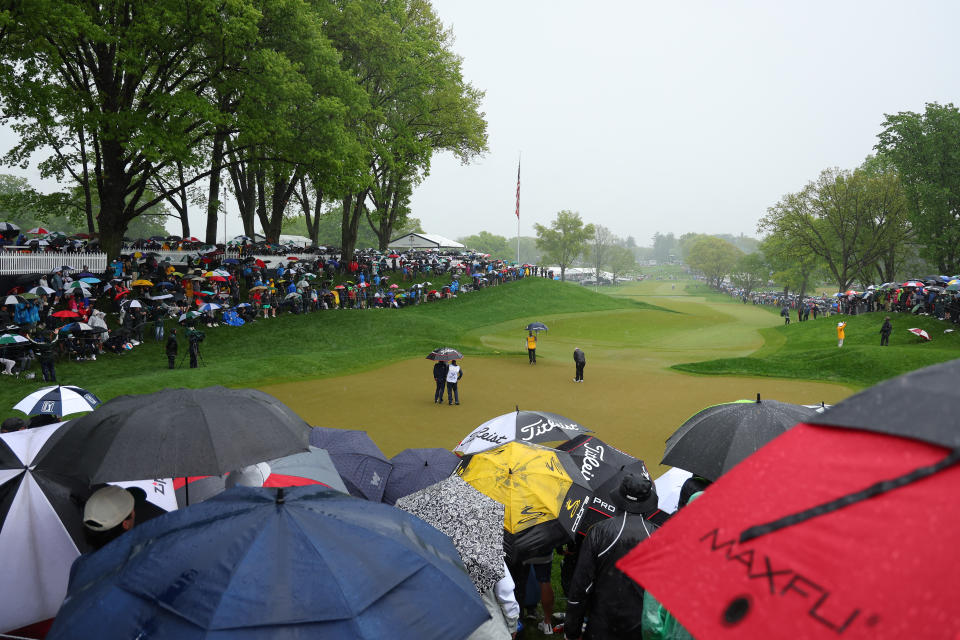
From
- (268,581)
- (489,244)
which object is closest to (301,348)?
(268,581)

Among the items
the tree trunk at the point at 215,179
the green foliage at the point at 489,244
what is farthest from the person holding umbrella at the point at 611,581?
the green foliage at the point at 489,244

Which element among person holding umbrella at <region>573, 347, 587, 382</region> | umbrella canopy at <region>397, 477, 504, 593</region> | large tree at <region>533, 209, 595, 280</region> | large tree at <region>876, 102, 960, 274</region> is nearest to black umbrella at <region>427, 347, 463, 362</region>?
person holding umbrella at <region>573, 347, 587, 382</region>

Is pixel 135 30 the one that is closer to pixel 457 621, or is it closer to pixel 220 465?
pixel 220 465

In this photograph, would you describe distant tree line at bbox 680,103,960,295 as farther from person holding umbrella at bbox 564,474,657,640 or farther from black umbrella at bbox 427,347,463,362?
person holding umbrella at bbox 564,474,657,640

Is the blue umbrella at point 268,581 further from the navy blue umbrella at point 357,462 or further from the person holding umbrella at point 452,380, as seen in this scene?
the person holding umbrella at point 452,380

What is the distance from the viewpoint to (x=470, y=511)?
4.89 metres

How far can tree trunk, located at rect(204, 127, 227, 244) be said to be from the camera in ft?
91.9

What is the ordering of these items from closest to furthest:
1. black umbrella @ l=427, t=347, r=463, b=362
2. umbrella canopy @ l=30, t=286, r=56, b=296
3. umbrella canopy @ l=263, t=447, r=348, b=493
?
umbrella canopy @ l=263, t=447, r=348, b=493
black umbrella @ l=427, t=347, r=463, b=362
umbrella canopy @ l=30, t=286, r=56, b=296

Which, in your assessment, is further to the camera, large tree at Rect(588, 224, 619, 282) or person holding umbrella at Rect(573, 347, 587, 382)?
large tree at Rect(588, 224, 619, 282)

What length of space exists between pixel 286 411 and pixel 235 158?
105 feet

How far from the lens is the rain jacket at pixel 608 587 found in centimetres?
410

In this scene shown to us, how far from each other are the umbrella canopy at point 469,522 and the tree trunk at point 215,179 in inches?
1025

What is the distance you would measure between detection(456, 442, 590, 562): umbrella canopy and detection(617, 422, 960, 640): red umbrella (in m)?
3.91

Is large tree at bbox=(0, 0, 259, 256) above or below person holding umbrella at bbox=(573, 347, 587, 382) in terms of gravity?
above
